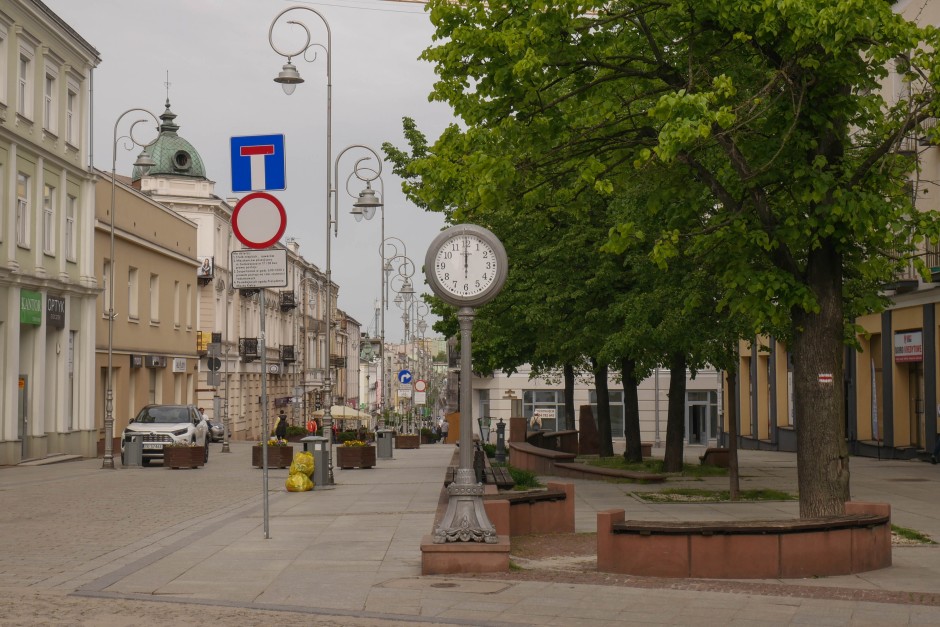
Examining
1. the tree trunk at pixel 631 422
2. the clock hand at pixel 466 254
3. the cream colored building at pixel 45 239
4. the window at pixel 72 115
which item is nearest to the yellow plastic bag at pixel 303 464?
the tree trunk at pixel 631 422

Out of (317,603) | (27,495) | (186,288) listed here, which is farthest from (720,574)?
(186,288)

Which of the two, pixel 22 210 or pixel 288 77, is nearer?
pixel 288 77

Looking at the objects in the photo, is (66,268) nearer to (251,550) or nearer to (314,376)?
(251,550)

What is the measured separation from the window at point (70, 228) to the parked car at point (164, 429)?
627cm

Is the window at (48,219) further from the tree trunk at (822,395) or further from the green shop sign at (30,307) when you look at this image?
the tree trunk at (822,395)

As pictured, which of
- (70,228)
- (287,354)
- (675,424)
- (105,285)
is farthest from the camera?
(287,354)

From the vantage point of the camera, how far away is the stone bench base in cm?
1119

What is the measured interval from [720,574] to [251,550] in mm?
4725

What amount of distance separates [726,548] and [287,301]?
8110 cm

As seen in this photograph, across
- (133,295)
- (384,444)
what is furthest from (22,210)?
(133,295)

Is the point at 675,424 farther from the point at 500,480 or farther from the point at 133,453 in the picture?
the point at 133,453

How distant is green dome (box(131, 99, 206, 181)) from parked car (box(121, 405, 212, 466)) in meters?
37.4

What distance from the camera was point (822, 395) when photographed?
14406 mm

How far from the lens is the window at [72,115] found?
39.9 meters
